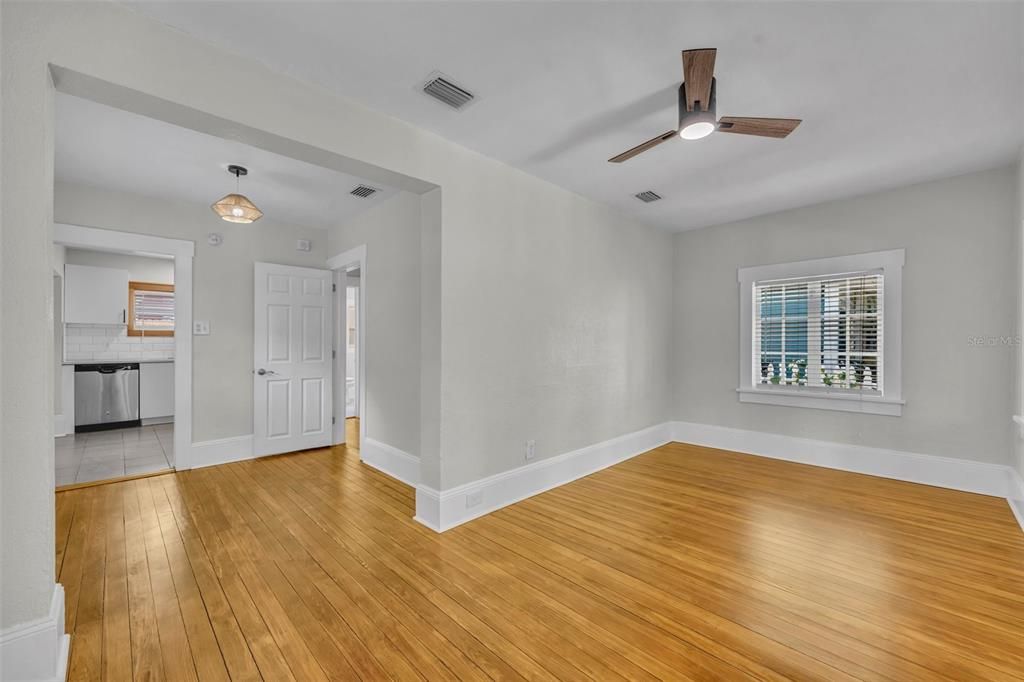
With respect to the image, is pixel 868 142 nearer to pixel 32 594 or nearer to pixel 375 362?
pixel 375 362

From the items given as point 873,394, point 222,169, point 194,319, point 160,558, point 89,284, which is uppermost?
point 222,169

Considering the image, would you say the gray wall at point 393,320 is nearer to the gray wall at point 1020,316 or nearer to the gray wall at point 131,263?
the gray wall at point 131,263

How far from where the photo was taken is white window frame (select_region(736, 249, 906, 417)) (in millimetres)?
4008

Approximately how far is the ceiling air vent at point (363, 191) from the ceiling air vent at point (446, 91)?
5.44 feet

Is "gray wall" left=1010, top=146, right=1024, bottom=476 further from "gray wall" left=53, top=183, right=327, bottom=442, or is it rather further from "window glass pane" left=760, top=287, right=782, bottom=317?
"gray wall" left=53, top=183, right=327, bottom=442

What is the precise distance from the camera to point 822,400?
4418 mm

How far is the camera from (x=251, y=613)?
203 centimetres

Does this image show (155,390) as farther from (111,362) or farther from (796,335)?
(796,335)

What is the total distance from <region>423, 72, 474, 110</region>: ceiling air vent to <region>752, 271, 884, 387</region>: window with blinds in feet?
13.2

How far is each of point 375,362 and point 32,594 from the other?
2.99 m

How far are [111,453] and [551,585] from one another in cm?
Answer: 552

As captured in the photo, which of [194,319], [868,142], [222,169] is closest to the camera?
[868,142]

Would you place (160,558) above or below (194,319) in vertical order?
below

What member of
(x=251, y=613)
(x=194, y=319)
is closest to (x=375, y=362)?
(x=194, y=319)
